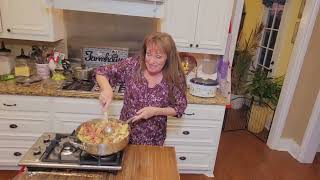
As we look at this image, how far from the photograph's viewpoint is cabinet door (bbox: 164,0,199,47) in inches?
84.0

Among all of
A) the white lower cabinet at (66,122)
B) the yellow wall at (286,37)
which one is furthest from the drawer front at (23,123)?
the yellow wall at (286,37)

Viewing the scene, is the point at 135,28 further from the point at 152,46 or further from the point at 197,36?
the point at 152,46

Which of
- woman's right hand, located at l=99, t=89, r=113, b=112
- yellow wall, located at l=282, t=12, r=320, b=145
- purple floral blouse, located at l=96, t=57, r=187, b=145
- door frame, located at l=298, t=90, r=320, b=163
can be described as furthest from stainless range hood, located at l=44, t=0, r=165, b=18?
door frame, located at l=298, t=90, r=320, b=163

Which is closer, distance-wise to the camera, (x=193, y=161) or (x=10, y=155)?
(x=10, y=155)

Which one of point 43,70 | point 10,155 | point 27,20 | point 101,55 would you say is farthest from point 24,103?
point 101,55

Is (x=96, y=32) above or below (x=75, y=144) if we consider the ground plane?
above

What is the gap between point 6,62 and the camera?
220 cm

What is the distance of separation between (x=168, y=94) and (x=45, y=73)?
1435mm

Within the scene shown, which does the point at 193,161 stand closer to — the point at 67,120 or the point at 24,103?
the point at 67,120

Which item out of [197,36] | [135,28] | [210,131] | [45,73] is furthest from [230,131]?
[45,73]

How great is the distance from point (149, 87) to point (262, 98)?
258 cm

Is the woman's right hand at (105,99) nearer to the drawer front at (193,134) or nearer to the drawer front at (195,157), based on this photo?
the drawer front at (193,134)

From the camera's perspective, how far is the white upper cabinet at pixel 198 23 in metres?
2.15

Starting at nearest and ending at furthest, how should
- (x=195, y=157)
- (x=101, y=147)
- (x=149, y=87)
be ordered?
(x=101, y=147) < (x=149, y=87) < (x=195, y=157)
